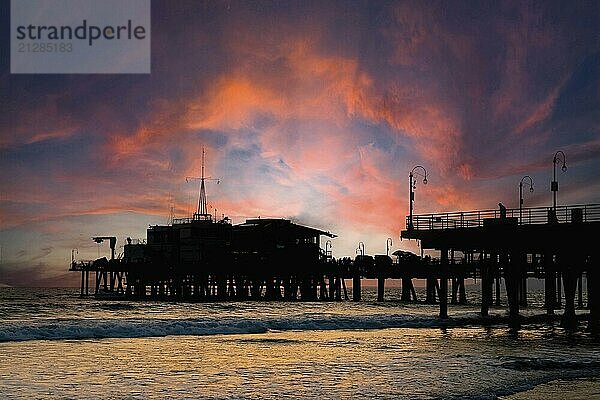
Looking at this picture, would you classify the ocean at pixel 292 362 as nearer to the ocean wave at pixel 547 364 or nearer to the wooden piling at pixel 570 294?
the ocean wave at pixel 547 364

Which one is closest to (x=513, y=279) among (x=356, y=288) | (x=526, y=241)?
(x=526, y=241)

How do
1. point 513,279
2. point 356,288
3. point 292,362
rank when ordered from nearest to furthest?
point 292,362, point 513,279, point 356,288

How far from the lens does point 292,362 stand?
28750mm

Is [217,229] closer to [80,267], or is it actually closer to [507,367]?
[80,267]

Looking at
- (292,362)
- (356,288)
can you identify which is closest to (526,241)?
(292,362)

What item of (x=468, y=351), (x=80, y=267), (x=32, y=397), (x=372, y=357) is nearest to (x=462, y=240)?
(x=468, y=351)

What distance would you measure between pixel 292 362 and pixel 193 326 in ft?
61.1

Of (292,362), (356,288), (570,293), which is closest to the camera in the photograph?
(292,362)

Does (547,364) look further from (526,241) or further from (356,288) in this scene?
(356,288)

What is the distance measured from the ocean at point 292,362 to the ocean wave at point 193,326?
0.43 feet

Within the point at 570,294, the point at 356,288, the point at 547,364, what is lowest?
the point at 356,288

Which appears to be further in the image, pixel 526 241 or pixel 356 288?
pixel 356 288

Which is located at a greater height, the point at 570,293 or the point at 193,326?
the point at 570,293

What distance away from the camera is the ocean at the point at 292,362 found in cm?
2211
